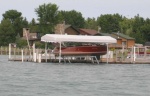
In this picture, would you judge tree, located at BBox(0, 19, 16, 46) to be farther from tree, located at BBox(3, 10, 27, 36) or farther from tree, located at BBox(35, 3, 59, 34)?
tree, located at BBox(3, 10, 27, 36)

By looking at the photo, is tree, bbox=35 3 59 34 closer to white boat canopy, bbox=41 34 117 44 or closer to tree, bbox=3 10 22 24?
tree, bbox=3 10 22 24

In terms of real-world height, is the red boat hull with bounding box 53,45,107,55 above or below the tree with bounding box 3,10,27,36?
below

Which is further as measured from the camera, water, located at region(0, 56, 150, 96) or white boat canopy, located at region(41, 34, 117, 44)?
white boat canopy, located at region(41, 34, 117, 44)

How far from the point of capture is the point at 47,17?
145m

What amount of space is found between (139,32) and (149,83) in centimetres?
11407

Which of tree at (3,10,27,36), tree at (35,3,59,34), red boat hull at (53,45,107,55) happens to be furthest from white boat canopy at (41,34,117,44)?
tree at (3,10,27,36)

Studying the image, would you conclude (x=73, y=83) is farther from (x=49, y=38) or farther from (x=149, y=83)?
(x=49, y=38)

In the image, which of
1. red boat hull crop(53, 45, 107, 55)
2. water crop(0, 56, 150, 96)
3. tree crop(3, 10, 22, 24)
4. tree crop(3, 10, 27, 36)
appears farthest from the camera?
tree crop(3, 10, 27, 36)

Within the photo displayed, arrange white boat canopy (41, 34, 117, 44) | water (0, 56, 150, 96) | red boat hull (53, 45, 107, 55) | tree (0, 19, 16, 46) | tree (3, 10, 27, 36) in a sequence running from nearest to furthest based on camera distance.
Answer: water (0, 56, 150, 96), white boat canopy (41, 34, 117, 44), red boat hull (53, 45, 107, 55), tree (0, 19, 16, 46), tree (3, 10, 27, 36)

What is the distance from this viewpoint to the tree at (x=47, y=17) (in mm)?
144875

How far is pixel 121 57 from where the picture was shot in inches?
3169

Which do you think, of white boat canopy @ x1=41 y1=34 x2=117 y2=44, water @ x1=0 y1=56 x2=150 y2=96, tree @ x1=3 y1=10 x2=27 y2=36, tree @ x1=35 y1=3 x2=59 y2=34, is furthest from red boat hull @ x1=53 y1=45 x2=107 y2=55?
tree @ x1=3 y1=10 x2=27 y2=36

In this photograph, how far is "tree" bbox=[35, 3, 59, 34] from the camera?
475 feet

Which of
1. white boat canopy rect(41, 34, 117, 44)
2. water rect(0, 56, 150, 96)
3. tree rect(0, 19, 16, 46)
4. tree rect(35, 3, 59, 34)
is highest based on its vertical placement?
tree rect(35, 3, 59, 34)
